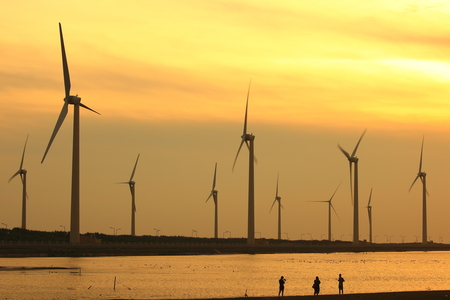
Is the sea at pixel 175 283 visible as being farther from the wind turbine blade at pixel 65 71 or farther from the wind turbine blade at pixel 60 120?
the wind turbine blade at pixel 65 71

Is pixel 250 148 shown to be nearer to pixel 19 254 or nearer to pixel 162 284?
pixel 19 254

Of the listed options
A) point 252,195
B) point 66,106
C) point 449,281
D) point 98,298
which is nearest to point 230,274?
point 449,281

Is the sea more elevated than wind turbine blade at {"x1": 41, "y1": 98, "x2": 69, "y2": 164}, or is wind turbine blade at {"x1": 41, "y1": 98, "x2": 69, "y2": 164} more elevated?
wind turbine blade at {"x1": 41, "y1": 98, "x2": 69, "y2": 164}

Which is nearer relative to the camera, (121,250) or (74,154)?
(74,154)

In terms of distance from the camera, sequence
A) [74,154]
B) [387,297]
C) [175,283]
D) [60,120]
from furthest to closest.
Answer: [74,154] < [60,120] < [175,283] < [387,297]

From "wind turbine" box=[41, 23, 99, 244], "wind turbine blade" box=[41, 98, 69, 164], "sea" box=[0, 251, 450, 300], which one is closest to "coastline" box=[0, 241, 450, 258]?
"wind turbine" box=[41, 23, 99, 244]

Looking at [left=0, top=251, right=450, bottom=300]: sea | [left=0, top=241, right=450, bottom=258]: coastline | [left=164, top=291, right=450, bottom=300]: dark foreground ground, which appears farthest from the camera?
[left=0, top=241, right=450, bottom=258]: coastline

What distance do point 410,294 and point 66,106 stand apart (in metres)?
75.3

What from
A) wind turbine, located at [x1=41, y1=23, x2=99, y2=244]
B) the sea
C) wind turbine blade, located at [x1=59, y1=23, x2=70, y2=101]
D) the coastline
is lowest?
the sea

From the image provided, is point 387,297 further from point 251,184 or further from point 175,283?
point 251,184

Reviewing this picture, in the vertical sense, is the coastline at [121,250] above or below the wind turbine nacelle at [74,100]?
below

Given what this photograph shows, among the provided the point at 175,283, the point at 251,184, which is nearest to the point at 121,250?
the point at 251,184

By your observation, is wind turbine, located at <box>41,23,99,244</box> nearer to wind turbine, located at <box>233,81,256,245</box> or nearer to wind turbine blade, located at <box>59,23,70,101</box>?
wind turbine blade, located at <box>59,23,70,101</box>

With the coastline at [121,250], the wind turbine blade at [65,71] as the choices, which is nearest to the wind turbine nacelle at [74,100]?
the wind turbine blade at [65,71]
